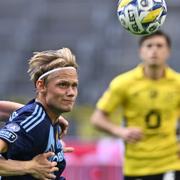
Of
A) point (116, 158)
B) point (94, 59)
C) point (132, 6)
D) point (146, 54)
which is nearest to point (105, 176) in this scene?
point (116, 158)

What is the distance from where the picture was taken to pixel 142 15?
6395mm

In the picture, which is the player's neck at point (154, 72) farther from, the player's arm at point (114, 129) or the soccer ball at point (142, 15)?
the soccer ball at point (142, 15)

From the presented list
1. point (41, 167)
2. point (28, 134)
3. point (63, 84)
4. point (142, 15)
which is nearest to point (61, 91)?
point (63, 84)

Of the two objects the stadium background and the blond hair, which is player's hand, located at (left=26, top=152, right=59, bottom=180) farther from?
the stadium background

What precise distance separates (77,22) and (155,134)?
1223cm

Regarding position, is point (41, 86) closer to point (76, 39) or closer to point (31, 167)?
point (31, 167)

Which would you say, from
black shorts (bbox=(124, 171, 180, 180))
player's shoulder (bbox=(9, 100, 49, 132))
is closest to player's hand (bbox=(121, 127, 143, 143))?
black shorts (bbox=(124, 171, 180, 180))

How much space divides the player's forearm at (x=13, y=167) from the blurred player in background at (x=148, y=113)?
298 centimetres

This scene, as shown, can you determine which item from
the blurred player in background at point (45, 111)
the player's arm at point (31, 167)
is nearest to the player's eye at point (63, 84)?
the blurred player in background at point (45, 111)

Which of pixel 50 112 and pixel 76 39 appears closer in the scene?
pixel 50 112

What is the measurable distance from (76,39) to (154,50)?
1112 cm

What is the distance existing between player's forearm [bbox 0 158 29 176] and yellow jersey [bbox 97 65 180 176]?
10.6ft

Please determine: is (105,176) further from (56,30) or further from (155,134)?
(56,30)

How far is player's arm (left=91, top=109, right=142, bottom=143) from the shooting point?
320 inches
